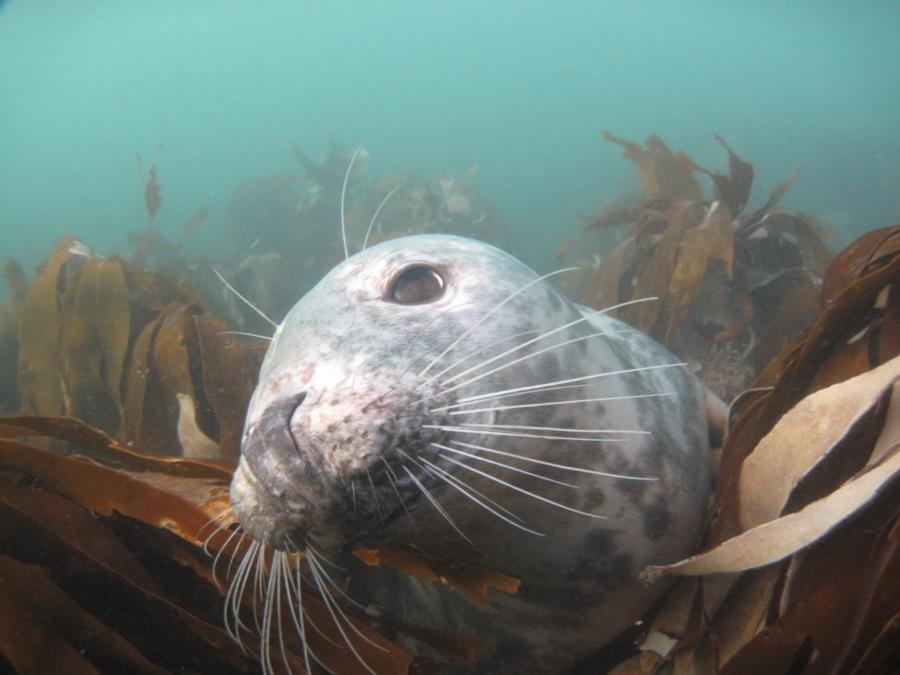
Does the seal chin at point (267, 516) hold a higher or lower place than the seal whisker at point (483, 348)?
lower

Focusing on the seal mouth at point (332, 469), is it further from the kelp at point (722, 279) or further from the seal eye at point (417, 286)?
the kelp at point (722, 279)

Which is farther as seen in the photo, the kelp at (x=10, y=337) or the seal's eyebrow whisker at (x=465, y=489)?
the kelp at (x=10, y=337)

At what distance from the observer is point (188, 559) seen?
62.9 inches

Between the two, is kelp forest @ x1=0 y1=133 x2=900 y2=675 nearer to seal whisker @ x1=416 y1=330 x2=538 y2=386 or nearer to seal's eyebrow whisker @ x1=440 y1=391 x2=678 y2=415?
seal's eyebrow whisker @ x1=440 y1=391 x2=678 y2=415

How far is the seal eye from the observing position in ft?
4.77

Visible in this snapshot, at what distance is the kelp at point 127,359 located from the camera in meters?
2.45

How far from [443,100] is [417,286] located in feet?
258

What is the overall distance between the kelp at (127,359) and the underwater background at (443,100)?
6.22 metres

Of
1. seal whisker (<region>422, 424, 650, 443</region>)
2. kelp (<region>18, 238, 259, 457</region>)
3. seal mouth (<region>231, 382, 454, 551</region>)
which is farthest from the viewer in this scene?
kelp (<region>18, 238, 259, 457</region>)

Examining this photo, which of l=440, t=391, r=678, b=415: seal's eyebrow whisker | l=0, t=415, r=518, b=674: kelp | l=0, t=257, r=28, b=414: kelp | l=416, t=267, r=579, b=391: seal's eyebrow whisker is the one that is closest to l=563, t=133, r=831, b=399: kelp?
l=440, t=391, r=678, b=415: seal's eyebrow whisker

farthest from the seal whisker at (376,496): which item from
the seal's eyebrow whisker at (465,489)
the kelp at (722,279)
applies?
the kelp at (722,279)

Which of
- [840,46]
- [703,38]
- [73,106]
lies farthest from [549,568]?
[73,106]

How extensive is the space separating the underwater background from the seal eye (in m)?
8.35

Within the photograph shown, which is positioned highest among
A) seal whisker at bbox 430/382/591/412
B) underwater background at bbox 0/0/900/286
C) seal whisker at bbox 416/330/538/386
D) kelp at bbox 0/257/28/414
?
underwater background at bbox 0/0/900/286
